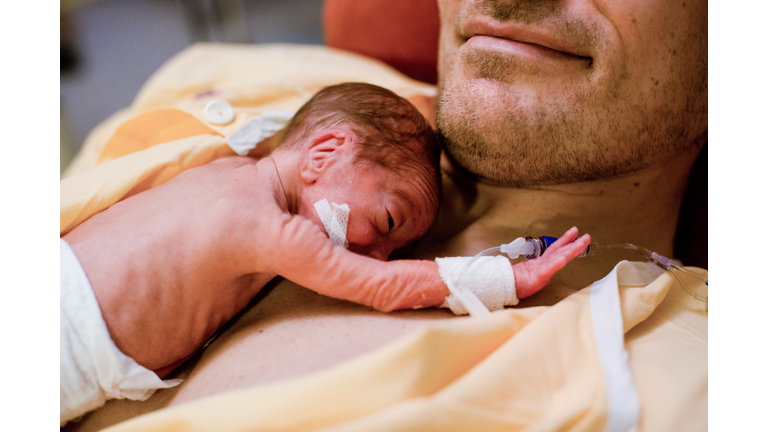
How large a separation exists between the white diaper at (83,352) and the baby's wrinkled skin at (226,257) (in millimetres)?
20

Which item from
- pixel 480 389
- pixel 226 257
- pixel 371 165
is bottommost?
pixel 480 389

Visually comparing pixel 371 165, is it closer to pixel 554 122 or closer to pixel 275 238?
pixel 275 238

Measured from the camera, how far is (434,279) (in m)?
0.85

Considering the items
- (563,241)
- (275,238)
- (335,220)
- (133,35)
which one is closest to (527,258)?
(563,241)

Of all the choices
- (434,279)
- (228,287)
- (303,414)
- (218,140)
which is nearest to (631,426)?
(434,279)

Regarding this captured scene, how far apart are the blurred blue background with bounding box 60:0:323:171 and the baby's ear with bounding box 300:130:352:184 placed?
A: 59.8 inches

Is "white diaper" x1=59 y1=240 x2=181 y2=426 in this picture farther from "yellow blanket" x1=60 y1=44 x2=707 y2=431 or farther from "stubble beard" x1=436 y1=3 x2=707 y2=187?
"stubble beard" x1=436 y1=3 x2=707 y2=187

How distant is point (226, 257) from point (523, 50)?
77 cm

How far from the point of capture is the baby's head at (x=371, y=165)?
95 centimetres

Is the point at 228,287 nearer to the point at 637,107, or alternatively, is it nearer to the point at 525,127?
the point at 525,127

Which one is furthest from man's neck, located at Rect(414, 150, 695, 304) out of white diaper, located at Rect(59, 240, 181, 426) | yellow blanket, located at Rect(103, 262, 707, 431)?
white diaper, located at Rect(59, 240, 181, 426)

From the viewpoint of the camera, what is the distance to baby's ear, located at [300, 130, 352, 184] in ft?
3.18

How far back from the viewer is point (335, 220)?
94 centimetres

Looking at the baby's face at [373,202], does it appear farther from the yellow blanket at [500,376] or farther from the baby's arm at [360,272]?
the yellow blanket at [500,376]
